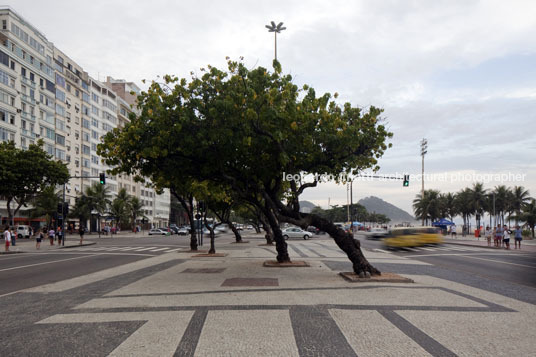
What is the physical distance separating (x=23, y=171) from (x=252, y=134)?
3196 cm

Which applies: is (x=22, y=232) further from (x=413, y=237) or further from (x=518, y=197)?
(x=518, y=197)

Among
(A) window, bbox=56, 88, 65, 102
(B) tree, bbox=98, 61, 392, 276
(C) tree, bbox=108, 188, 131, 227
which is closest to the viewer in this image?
(B) tree, bbox=98, 61, 392, 276

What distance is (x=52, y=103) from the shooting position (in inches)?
2586

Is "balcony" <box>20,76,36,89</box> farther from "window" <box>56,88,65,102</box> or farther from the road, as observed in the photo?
the road

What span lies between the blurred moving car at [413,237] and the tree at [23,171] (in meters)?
30.9

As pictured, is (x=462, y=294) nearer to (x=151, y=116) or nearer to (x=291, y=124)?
(x=291, y=124)

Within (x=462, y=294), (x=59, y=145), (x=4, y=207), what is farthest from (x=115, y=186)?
(x=462, y=294)

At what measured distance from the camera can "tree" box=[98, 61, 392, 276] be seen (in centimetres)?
1194

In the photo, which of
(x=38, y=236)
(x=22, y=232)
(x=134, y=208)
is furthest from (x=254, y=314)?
(x=134, y=208)

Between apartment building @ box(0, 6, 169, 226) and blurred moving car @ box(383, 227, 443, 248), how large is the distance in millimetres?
28249

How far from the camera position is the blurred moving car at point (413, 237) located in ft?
86.6

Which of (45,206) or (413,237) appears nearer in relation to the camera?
(413,237)

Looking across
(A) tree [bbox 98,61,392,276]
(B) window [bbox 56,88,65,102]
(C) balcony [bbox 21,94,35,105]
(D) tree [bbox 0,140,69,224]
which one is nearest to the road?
(A) tree [bbox 98,61,392,276]

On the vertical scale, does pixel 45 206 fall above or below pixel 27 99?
below
